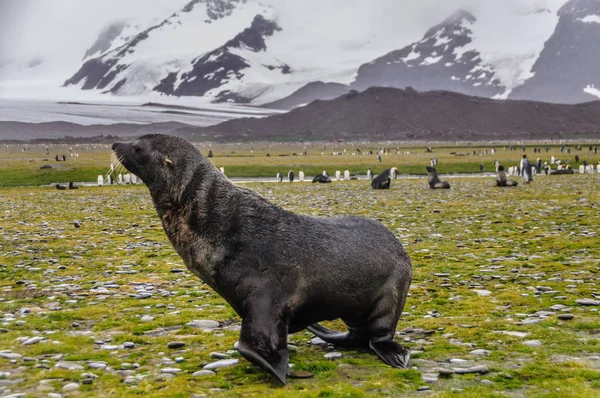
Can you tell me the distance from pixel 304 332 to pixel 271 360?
6.69ft

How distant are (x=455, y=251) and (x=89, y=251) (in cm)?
805

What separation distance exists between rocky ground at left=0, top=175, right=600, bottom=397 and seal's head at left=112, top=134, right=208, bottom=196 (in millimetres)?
1856

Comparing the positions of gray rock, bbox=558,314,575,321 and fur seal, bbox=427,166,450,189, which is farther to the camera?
fur seal, bbox=427,166,450,189

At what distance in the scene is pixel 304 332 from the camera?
25.9 feet

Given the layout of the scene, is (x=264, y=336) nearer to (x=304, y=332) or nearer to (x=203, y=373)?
(x=203, y=373)

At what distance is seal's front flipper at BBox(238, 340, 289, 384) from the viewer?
576cm

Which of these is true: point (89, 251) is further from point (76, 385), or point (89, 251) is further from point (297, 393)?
point (297, 393)

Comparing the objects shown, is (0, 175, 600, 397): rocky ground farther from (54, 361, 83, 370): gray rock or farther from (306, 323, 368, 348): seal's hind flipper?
(306, 323, 368, 348): seal's hind flipper

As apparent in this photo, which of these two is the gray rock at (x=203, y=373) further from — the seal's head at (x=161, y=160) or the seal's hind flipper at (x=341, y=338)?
the seal's head at (x=161, y=160)

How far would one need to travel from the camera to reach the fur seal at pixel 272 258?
20.6 ft

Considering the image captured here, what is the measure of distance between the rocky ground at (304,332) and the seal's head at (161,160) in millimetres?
1856

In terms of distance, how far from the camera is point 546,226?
16594 mm

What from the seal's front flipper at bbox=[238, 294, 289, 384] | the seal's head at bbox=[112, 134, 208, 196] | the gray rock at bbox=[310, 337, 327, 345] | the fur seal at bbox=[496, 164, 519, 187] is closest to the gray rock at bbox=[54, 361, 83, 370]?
the seal's front flipper at bbox=[238, 294, 289, 384]

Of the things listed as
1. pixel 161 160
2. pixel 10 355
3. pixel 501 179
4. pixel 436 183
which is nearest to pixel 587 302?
pixel 161 160
